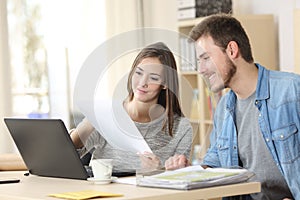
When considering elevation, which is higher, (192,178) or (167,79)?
(167,79)

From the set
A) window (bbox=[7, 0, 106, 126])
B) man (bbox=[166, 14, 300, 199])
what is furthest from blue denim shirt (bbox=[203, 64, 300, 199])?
window (bbox=[7, 0, 106, 126])

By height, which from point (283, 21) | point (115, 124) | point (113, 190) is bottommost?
point (113, 190)

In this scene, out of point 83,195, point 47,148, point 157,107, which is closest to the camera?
point 83,195

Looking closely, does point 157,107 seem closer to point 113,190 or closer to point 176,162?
point 176,162

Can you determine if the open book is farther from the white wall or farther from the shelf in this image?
the shelf

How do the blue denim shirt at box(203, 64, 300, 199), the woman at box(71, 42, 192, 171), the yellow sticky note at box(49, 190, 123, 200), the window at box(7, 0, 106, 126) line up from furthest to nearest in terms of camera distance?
the window at box(7, 0, 106, 126)
the blue denim shirt at box(203, 64, 300, 199)
the woman at box(71, 42, 192, 171)
the yellow sticky note at box(49, 190, 123, 200)

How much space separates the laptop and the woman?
0.54 feet

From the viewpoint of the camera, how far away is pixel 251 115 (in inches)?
99.9

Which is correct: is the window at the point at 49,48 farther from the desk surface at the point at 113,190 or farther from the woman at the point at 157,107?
the woman at the point at 157,107

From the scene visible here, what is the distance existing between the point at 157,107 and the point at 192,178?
0.27 meters

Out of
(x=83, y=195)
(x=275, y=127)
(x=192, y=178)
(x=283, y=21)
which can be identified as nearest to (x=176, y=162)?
(x=192, y=178)

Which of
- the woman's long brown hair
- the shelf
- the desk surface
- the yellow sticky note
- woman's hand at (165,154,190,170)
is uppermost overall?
the shelf

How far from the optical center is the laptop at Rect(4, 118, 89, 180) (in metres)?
2.11

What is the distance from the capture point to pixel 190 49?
2.13 metres
